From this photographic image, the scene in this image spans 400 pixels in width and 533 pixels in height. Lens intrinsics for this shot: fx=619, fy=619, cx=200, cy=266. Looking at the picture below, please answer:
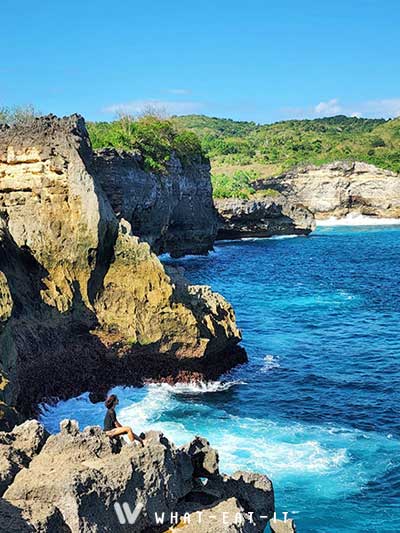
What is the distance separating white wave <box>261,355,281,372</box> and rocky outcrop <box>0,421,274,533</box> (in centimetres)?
1661

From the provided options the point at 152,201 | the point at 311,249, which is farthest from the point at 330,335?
the point at 311,249

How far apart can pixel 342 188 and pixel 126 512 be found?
328 ft

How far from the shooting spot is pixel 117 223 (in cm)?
2542

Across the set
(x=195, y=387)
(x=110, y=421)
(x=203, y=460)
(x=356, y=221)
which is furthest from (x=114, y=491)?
(x=356, y=221)

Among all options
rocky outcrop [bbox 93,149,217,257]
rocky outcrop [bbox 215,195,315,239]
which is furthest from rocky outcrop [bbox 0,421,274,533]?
rocky outcrop [bbox 215,195,315,239]

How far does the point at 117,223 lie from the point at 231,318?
6.75 meters

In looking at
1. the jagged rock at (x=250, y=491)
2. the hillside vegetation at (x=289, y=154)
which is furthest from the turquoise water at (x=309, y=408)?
the hillside vegetation at (x=289, y=154)

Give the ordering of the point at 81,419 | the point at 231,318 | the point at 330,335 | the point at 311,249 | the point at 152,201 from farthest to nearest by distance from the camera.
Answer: the point at 311,249
the point at 152,201
the point at 330,335
the point at 231,318
the point at 81,419

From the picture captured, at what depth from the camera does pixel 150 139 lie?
58562 mm

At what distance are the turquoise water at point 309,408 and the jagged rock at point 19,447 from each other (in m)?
7.74

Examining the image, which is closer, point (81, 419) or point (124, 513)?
point (124, 513)

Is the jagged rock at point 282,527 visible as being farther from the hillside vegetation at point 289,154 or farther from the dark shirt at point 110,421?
the hillside vegetation at point 289,154

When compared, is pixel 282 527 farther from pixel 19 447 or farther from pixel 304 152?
pixel 304 152

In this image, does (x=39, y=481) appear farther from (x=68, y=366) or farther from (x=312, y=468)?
(x=68, y=366)
